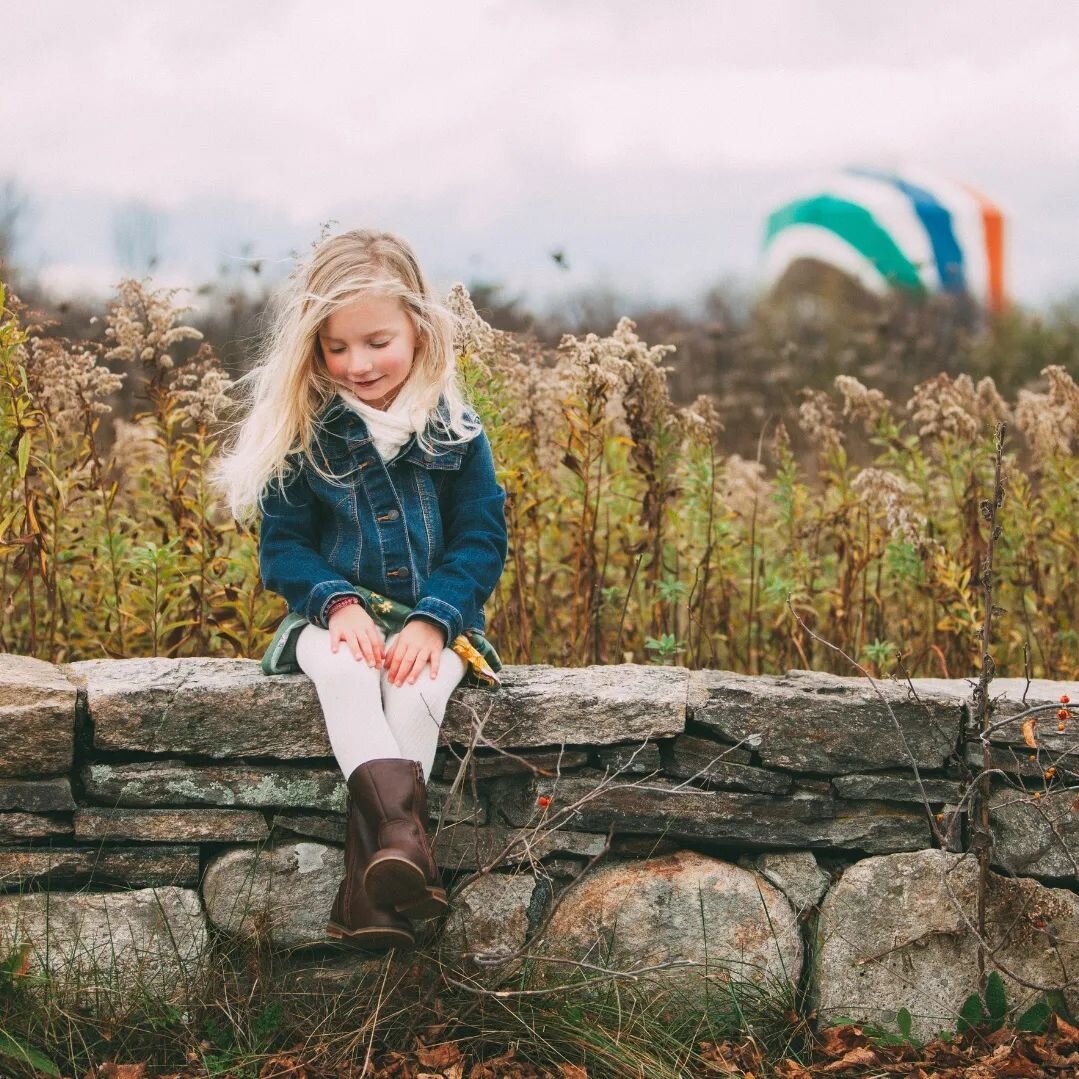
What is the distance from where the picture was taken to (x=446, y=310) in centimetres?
294

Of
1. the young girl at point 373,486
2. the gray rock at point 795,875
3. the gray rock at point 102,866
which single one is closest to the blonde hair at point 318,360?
the young girl at point 373,486

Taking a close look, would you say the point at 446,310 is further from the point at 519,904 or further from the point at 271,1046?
the point at 271,1046

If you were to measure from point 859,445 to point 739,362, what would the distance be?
14.5 ft

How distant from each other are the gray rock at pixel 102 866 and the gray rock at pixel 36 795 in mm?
102

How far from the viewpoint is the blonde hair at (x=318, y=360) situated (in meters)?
2.83

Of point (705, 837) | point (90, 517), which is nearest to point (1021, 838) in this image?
point (705, 837)

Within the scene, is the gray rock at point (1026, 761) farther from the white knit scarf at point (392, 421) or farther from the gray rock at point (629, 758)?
the white knit scarf at point (392, 421)

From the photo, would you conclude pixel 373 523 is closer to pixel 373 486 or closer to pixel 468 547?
pixel 373 486

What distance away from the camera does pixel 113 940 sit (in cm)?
274

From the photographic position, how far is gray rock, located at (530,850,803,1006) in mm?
2846

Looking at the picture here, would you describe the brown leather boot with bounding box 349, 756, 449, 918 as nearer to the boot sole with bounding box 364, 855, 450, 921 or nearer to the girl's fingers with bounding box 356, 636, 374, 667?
the boot sole with bounding box 364, 855, 450, 921

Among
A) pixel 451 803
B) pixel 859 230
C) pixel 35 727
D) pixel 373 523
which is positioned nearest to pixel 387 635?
pixel 373 523

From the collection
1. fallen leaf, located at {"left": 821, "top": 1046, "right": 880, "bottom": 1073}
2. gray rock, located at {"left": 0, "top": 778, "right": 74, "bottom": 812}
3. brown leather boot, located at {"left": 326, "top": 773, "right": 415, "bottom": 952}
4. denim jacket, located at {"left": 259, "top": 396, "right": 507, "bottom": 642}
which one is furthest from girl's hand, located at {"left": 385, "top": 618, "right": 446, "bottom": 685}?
fallen leaf, located at {"left": 821, "top": 1046, "right": 880, "bottom": 1073}

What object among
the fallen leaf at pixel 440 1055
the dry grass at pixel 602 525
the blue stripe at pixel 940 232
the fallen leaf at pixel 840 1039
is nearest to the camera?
the fallen leaf at pixel 440 1055
